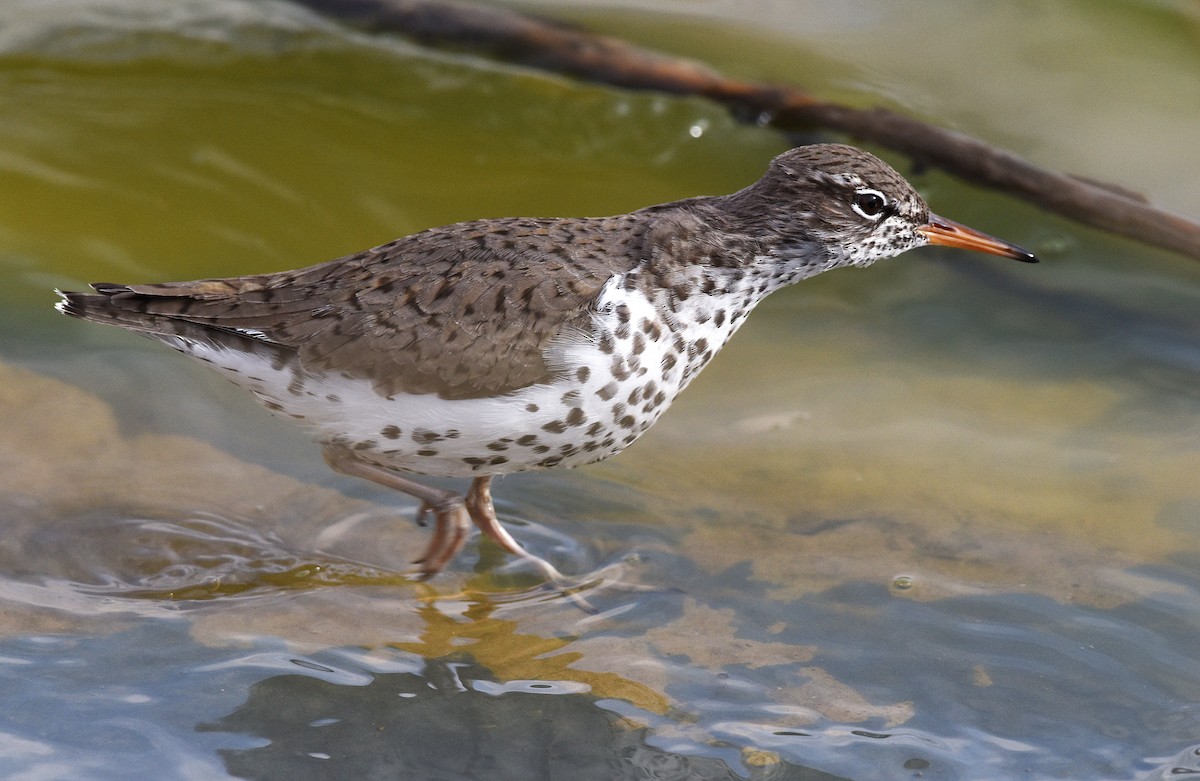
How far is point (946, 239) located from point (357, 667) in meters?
3.15

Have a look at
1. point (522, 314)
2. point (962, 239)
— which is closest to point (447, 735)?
point (522, 314)

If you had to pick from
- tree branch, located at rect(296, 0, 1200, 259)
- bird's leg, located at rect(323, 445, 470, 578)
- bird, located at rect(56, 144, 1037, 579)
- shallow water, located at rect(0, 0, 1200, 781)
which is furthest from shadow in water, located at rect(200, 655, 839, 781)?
tree branch, located at rect(296, 0, 1200, 259)

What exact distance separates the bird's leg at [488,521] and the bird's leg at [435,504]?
12 centimetres

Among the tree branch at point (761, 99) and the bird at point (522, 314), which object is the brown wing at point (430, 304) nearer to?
the bird at point (522, 314)

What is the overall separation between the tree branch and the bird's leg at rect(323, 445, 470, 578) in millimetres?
4029

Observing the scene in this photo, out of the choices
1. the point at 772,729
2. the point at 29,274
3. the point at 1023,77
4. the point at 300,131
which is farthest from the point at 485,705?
the point at 1023,77

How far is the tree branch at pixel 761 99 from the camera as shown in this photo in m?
8.22

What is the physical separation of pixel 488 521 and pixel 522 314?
123 cm

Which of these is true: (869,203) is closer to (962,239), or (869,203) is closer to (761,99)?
(962,239)

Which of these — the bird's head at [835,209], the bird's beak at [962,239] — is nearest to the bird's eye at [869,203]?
the bird's head at [835,209]

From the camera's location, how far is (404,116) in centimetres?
987

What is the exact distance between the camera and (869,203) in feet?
19.8

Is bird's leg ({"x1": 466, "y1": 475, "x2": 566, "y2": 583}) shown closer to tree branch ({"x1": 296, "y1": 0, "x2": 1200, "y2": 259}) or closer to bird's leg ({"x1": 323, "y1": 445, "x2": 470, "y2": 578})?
bird's leg ({"x1": 323, "y1": 445, "x2": 470, "y2": 578})

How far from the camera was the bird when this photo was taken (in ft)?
18.8
